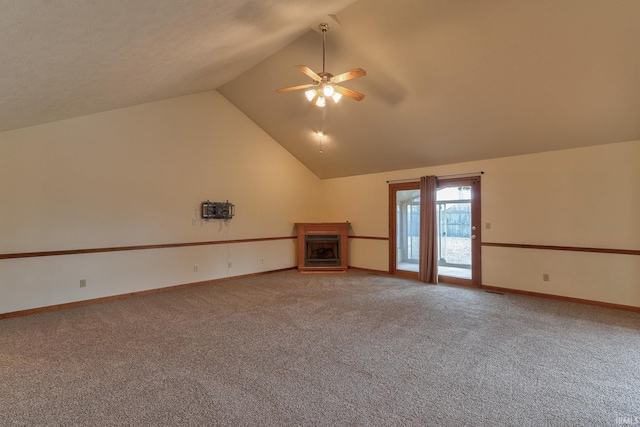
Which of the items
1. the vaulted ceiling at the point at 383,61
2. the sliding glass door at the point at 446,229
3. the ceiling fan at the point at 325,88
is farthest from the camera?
the sliding glass door at the point at 446,229

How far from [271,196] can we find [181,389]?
5.05 metres

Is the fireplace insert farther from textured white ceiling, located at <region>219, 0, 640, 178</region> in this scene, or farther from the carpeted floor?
the carpeted floor

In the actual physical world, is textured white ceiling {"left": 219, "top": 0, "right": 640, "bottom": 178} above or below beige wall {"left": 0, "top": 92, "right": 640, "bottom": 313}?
above

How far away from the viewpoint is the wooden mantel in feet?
23.7

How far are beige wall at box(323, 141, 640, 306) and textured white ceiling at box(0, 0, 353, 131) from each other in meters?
3.89

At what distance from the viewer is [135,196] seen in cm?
509

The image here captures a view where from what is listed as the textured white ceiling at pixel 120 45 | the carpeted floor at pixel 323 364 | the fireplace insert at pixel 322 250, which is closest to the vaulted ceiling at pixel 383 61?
the textured white ceiling at pixel 120 45

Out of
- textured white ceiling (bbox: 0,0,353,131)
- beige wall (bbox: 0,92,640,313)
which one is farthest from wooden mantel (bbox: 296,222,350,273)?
textured white ceiling (bbox: 0,0,353,131)

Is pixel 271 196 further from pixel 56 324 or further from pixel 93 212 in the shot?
pixel 56 324

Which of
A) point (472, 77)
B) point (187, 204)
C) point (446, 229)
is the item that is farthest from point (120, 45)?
point (446, 229)

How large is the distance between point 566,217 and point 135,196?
268 inches

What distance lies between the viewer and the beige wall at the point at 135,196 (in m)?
4.14

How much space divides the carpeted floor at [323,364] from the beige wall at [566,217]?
486mm

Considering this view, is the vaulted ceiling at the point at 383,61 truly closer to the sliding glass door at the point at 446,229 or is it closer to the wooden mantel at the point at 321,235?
the sliding glass door at the point at 446,229
